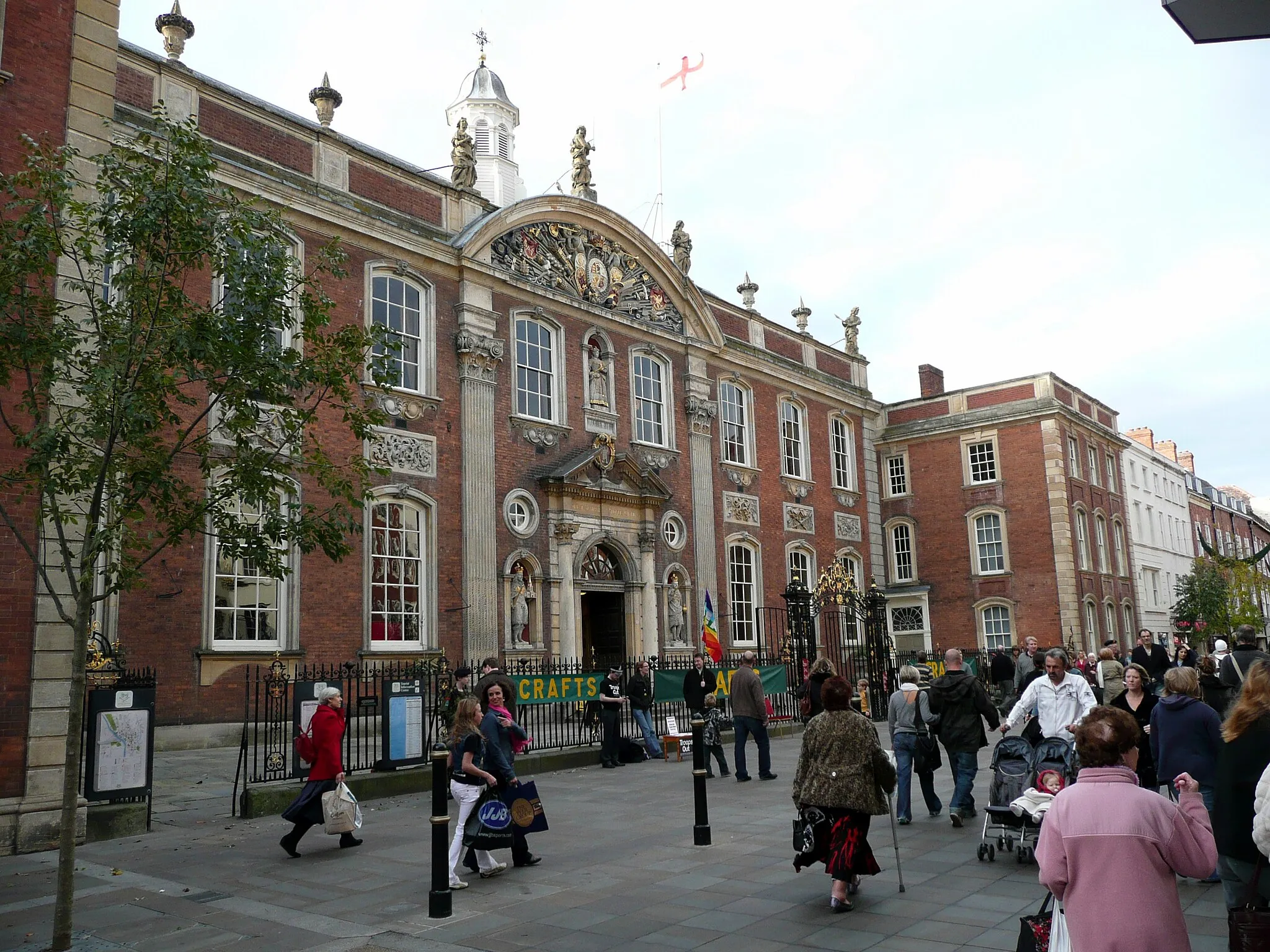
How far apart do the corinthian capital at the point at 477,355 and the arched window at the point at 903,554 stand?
18748 mm

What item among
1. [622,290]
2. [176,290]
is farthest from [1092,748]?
[622,290]

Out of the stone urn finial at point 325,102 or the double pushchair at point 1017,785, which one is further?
the stone urn finial at point 325,102

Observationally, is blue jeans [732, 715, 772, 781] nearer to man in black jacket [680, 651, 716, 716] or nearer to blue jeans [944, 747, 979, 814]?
man in black jacket [680, 651, 716, 716]

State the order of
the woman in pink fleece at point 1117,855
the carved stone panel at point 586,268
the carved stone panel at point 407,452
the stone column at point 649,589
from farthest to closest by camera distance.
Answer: the stone column at point 649,589
the carved stone panel at point 586,268
the carved stone panel at point 407,452
the woman in pink fleece at point 1117,855

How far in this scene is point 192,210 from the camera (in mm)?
8344

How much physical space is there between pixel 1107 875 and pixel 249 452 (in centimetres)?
703

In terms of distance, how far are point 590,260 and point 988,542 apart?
687 inches

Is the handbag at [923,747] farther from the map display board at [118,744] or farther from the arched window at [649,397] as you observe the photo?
the arched window at [649,397]

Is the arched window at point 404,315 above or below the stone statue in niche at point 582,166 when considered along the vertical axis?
below

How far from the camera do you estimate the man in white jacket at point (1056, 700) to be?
8.73 meters

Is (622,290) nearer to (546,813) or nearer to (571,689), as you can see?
(571,689)

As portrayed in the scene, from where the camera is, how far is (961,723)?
32.4 ft

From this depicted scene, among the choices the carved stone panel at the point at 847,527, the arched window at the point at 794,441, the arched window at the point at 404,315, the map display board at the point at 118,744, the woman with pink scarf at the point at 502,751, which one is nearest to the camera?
the woman with pink scarf at the point at 502,751

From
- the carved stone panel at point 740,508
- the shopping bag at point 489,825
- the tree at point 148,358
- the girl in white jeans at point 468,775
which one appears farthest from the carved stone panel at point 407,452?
the shopping bag at point 489,825
